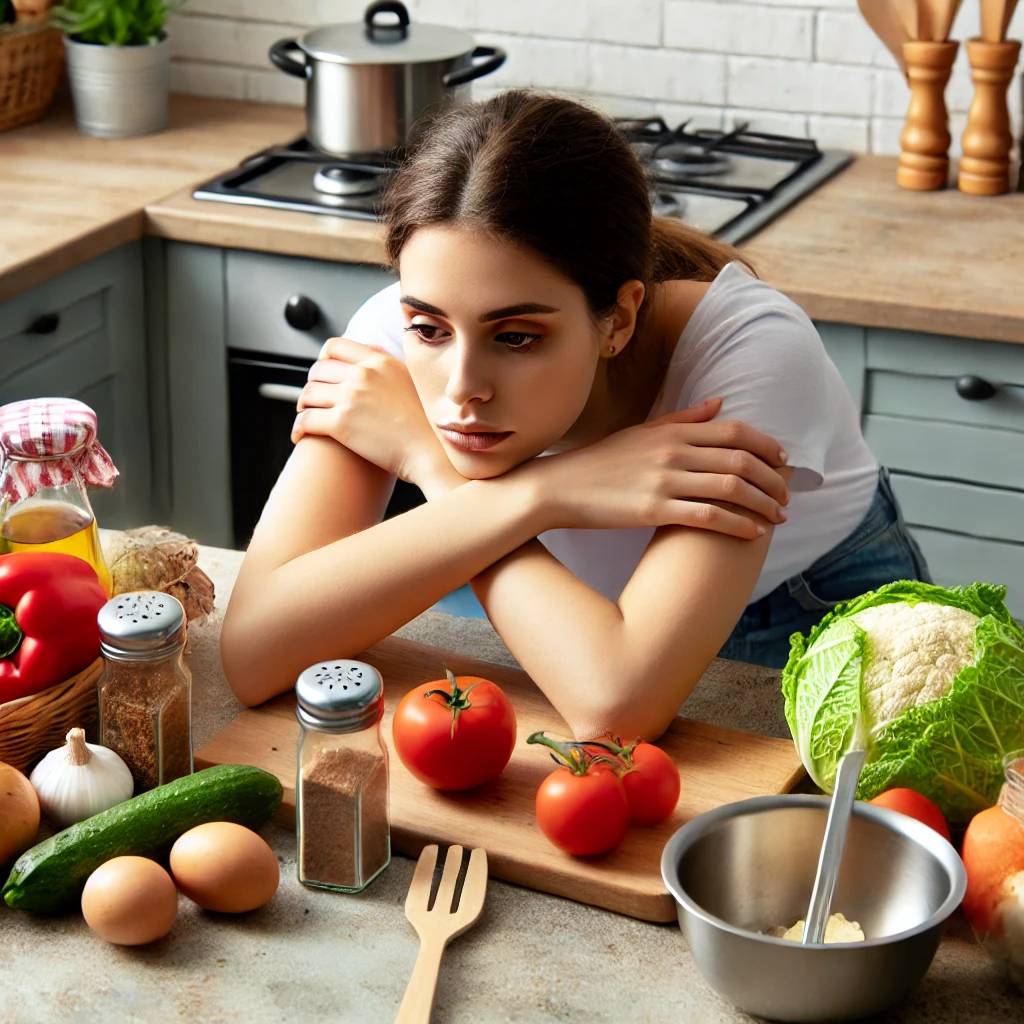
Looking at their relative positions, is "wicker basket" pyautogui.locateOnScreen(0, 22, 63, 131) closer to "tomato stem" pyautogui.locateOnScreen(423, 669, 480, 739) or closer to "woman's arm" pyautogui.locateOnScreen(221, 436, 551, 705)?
"woman's arm" pyautogui.locateOnScreen(221, 436, 551, 705)

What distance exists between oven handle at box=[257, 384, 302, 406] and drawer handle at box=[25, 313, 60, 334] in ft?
1.23

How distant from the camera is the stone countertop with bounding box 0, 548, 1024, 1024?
938 millimetres

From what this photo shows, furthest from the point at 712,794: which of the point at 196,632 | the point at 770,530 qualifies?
the point at 196,632

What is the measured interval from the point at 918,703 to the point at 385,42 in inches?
73.2

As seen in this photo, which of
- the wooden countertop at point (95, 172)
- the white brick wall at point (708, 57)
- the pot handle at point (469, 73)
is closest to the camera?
the wooden countertop at point (95, 172)

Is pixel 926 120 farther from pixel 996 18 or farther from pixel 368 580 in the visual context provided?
pixel 368 580

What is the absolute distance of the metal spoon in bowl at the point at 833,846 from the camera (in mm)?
941

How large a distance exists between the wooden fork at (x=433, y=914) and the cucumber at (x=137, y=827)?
14cm

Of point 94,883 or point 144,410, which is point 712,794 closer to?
point 94,883

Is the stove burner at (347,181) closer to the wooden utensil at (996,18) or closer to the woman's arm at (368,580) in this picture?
the wooden utensil at (996,18)

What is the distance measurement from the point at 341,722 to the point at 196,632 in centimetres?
47

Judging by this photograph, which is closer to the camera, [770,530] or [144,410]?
[770,530]

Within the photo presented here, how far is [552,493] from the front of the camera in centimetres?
135

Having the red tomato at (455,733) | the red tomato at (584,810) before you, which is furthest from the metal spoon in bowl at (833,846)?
the red tomato at (455,733)
